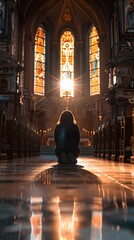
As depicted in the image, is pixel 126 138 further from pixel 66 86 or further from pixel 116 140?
pixel 66 86

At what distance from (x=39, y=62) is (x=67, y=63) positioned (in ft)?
8.39

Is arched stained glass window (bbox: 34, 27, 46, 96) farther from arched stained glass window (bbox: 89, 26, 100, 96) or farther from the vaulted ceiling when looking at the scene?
arched stained glass window (bbox: 89, 26, 100, 96)

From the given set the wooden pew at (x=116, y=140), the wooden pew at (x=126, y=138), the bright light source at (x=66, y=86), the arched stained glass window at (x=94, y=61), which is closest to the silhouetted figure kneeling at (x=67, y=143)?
the wooden pew at (x=126, y=138)

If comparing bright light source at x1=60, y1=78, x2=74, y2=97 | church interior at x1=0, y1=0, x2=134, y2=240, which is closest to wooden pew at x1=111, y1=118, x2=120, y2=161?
church interior at x1=0, y1=0, x2=134, y2=240

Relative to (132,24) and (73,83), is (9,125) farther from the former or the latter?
(73,83)

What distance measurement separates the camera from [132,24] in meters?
Result: 19.2

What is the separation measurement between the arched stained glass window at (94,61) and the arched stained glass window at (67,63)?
1.80 metres

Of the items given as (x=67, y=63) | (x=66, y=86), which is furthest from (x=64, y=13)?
(x=66, y=86)

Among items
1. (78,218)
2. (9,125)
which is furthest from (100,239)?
(9,125)

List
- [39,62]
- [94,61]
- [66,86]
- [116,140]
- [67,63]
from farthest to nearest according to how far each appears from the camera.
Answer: [67,63] < [66,86] < [39,62] < [94,61] < [116,140]

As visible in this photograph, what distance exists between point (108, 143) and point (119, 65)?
10.2 metres

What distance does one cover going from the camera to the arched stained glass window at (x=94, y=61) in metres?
26.1

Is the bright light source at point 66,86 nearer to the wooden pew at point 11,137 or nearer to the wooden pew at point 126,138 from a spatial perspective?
the wooden pew at point 11,137

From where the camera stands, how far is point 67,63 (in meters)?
27.8
